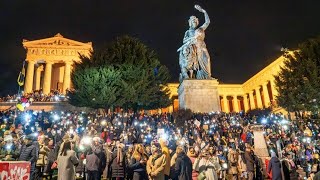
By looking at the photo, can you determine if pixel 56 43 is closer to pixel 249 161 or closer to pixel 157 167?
pixel 249 161

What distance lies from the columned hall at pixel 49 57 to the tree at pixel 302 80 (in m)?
44.7

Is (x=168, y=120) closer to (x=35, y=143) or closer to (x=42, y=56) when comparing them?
(x=35, y=143)

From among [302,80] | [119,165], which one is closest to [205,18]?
[302,80]

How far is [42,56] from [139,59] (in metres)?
37.0

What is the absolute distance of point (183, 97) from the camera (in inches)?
958

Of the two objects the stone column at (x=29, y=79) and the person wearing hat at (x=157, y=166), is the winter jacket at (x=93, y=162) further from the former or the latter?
the stone column at (x=29, y=79)

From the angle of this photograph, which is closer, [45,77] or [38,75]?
[45,77]

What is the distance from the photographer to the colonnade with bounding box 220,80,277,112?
6291cm

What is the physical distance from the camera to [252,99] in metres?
71.6

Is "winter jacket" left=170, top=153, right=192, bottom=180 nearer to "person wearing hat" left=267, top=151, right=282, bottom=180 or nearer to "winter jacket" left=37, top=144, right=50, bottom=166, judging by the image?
"person wearing hat" left=267, top=151, right=282, bottom=180

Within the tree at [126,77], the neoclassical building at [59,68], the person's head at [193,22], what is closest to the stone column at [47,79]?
the neoclassical building at [59,68]

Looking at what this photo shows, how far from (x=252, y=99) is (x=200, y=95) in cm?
5188

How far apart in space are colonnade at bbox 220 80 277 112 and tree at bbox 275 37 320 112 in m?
30.3

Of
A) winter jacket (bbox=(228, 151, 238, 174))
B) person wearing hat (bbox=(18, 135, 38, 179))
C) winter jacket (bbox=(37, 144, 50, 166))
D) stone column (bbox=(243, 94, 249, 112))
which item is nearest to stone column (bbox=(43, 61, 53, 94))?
stone column (bbox=(243, 94, 249, 112))
